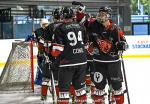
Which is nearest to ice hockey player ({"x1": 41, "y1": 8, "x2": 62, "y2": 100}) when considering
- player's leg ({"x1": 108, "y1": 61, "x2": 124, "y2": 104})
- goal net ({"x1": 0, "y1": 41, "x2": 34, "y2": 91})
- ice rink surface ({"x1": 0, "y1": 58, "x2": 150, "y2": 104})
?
ice rink surface ({"x1": 0, "y1": 58, "x2": 150, "y2": 104})

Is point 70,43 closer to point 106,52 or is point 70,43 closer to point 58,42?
point 58,42

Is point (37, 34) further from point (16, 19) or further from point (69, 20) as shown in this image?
point (16, 19)

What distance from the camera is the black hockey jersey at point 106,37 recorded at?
4539 millimetres

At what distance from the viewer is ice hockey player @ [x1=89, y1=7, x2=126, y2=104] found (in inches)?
179

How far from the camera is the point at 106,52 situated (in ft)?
15.0

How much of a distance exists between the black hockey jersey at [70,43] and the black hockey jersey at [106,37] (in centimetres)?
19

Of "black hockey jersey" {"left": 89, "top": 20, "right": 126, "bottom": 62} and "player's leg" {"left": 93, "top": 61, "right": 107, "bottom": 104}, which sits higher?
"black hockey jersey" {"left": 89, "top": 20, "right": 126, "bottom": 62}

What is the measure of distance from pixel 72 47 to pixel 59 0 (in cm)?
1009

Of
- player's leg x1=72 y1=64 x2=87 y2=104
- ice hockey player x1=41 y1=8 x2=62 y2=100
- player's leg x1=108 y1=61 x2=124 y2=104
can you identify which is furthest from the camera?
ice hockey player x1=41 y1=8 x2=62 y2=100

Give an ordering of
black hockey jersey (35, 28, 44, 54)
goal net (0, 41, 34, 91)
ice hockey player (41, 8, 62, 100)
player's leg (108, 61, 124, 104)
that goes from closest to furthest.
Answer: player's leg (108, 61, 124, 104) → ice hockey player (41, 8, 62, 100) → black hockey jersey (35, 28, 44, 54) → goal net (0, 41, 34, 91)

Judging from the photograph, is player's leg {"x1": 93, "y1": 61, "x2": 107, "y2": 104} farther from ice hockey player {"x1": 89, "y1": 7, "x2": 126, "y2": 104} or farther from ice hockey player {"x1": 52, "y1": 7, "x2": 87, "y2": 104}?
ice hockey player {"x1": 52, "y1": 7, "x2": 87, "y2": 104}

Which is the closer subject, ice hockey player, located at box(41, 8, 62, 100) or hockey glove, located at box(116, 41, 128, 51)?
Answer: hockey glove, located at box(116, 41, 128, 51)

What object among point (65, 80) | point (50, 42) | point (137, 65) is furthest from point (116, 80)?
point (137, 65)

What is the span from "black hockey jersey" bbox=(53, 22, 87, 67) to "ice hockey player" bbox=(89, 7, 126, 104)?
217mm
